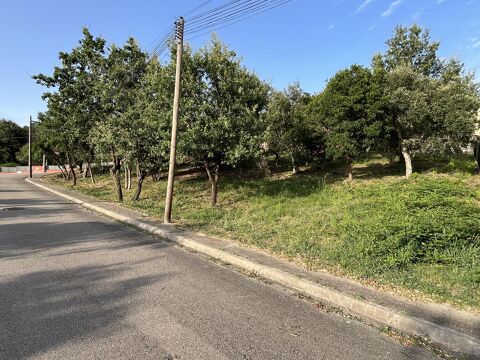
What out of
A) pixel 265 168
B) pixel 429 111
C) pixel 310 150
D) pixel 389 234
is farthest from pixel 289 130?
pixel 389 234

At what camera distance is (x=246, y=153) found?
12438mm

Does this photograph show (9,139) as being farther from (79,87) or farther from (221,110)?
(221,110)

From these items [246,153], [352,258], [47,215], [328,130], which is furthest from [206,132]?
[328,130]

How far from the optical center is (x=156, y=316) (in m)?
4.32

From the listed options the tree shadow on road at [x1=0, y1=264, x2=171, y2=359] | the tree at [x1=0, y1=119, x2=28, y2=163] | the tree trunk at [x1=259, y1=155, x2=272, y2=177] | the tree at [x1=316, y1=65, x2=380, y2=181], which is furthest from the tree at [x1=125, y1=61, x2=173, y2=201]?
the tree at [x1=0, y1=119, x2=28, y2=163]

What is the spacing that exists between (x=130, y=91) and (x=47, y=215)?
303 inches

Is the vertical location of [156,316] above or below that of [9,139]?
below

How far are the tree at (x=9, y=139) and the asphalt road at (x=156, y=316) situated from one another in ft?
275

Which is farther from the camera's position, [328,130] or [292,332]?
[328,130]

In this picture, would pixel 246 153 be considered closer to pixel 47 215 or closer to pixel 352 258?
pixel 352 258

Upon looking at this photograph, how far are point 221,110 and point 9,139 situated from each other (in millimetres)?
81916

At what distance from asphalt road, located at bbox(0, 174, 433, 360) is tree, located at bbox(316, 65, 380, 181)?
11.9 m

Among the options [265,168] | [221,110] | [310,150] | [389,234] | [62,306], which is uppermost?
[221,110]

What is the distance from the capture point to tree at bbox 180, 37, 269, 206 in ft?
41.0
